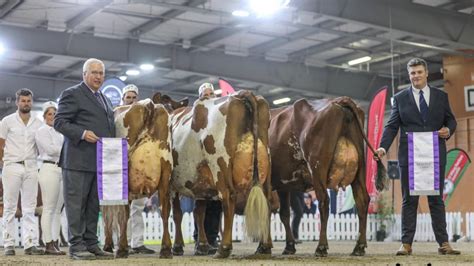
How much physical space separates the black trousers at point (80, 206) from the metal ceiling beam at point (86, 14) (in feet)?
40.3

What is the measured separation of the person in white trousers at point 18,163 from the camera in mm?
10445

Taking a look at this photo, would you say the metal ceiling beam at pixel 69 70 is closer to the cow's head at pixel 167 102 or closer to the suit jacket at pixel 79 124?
the cow's head at pixel 167 102

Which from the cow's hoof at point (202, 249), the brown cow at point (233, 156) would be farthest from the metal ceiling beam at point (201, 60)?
the brown cow at point (233, 156)

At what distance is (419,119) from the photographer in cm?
941

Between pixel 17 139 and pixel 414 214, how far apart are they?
570 cm

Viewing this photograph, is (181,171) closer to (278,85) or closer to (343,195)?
(343,195)

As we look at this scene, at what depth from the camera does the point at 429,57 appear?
28859 mm

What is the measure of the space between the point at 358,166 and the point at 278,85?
19444 mm

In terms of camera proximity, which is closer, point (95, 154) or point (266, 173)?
point (95, 154)

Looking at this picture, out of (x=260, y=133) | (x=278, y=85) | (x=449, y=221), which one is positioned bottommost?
(x=449, y=221)

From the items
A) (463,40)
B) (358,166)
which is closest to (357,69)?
(463,40)

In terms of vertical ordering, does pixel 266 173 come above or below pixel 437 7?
below

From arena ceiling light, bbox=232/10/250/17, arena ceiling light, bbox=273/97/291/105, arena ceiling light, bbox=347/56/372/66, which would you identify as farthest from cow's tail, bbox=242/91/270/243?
arena ceiling light, bbox=273/97/291/105

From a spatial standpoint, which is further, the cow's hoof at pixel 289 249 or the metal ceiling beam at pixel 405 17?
the metal ceiling beam at pixel 405 17
